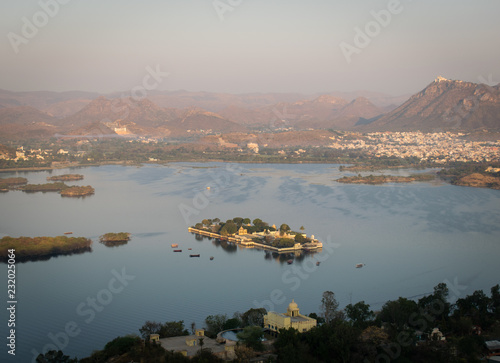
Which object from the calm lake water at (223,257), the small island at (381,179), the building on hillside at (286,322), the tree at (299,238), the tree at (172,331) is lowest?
the calm lake water at (223,257)

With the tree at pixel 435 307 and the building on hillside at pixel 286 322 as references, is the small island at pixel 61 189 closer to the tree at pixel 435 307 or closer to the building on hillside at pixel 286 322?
the tree at pixel 435 307

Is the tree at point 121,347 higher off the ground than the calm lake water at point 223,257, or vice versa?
the tree at point 121,347

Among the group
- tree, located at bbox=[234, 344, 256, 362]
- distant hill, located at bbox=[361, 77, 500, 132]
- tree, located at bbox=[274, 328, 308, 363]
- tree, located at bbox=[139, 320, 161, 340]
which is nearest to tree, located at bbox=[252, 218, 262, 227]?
Result: tree, located at bbox=[139, 320, 161, 340]

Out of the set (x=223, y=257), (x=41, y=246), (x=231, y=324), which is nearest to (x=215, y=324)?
(x=231, y=324)

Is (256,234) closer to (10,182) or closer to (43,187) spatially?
(43,187)

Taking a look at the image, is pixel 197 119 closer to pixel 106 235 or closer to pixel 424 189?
pixel 424 189

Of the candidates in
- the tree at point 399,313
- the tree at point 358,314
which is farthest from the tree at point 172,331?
the tree at point 399,313

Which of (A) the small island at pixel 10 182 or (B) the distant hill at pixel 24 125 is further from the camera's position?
(B) the distant hill at pixel 24 125

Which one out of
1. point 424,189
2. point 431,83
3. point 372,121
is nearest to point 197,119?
point 372,121
